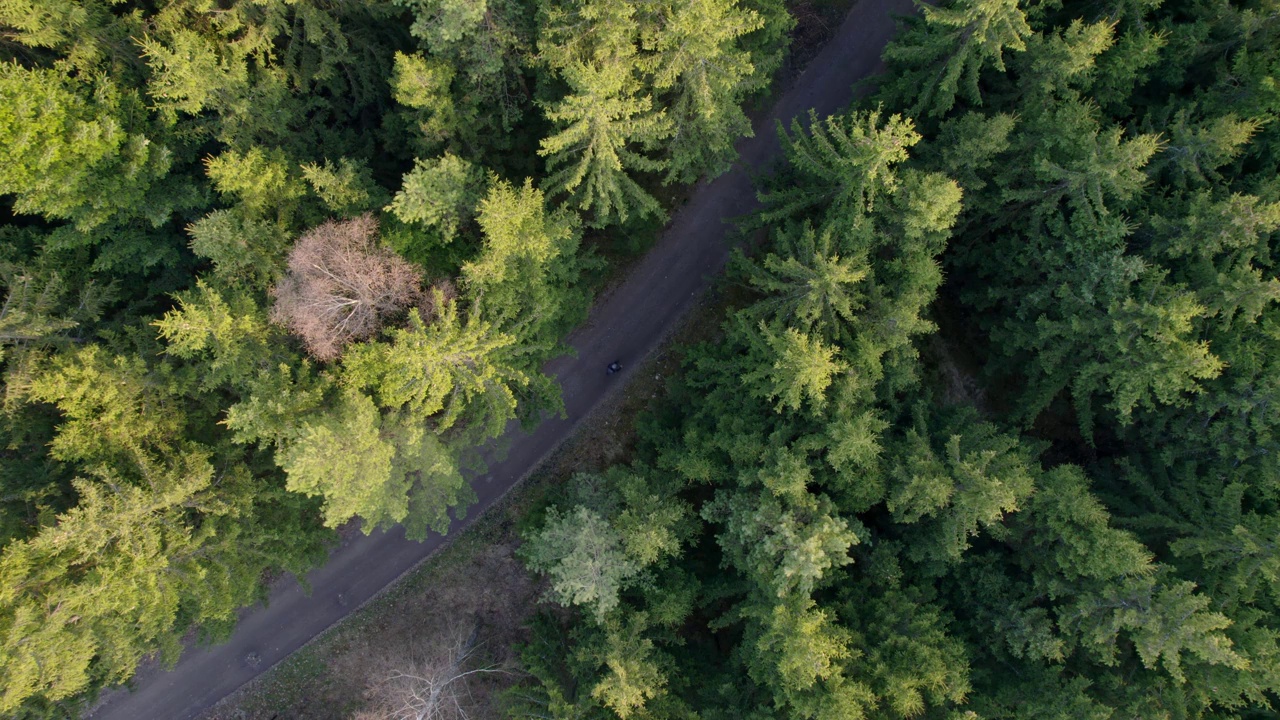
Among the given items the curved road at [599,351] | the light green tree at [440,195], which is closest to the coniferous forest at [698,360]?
the light green tree at [440,195]

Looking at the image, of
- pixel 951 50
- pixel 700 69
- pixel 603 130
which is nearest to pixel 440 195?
pixel 603 130

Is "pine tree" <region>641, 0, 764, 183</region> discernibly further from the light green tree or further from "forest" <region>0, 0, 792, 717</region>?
the light green tree

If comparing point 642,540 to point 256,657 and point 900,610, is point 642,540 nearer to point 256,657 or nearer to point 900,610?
point 900,610

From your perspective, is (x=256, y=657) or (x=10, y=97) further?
(x=256, y=657)

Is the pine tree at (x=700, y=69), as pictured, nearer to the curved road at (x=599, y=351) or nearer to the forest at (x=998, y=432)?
the forest at (x=998, y=432)

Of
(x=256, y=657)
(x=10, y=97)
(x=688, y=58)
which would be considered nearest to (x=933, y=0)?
(x=688, y=58)

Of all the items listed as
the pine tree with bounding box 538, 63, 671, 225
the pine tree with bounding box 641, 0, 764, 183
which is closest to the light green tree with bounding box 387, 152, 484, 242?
the pine tree with bounding box 538, 63, 671, 225
